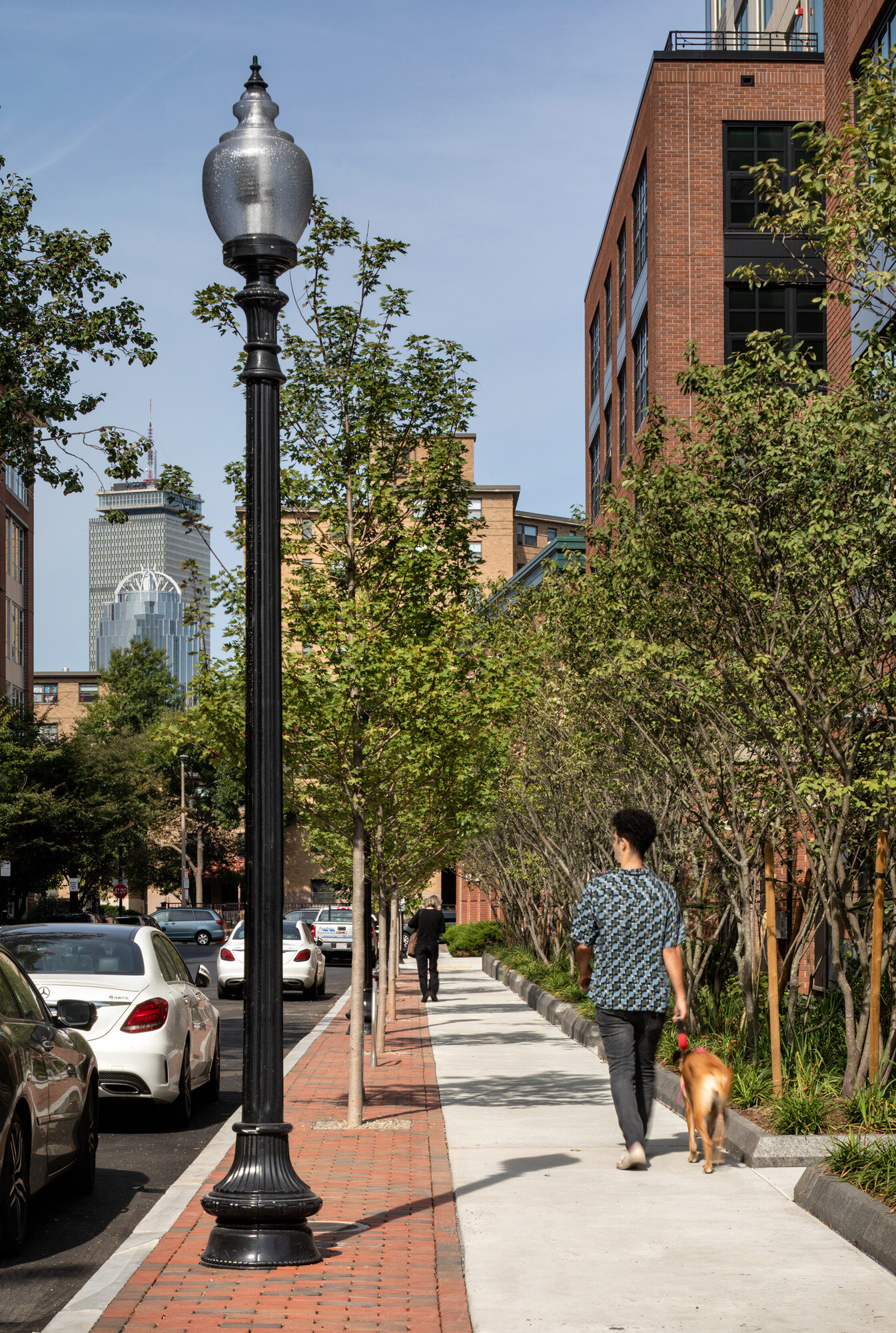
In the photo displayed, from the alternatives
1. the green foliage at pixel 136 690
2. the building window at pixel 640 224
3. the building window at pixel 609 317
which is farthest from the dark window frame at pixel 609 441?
the green foliage at pixel 136 690

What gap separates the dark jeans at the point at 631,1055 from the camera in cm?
820

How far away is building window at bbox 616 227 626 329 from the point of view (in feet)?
134

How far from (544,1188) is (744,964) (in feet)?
13.7

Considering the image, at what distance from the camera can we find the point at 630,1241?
6941mm

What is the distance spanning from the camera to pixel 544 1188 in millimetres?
8289

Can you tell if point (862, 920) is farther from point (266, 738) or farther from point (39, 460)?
point (39, 460)

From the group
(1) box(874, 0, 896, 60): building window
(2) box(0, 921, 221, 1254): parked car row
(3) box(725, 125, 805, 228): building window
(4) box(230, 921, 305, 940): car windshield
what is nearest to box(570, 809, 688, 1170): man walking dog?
(2) box(0, 921, 221, 1254): parked car row

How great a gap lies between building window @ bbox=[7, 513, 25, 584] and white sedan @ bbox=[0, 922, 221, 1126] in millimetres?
49474

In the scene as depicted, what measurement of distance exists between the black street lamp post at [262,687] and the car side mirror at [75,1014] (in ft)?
6.81

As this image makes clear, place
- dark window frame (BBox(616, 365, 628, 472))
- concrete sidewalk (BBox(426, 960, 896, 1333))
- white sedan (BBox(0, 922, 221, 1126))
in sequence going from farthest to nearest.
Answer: dark window frame (BBox(616, 365, 628, 472)), white sedan (BBox(0, 922, 221, 1126)), concrete sidewalk (BBox(426, 960, 896, 1333))

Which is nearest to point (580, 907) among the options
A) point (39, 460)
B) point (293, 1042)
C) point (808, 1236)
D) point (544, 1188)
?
point (544, 1188)

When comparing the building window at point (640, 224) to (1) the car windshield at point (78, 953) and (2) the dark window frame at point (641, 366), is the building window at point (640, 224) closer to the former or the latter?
(2) the dark window frame at point (641, 366)

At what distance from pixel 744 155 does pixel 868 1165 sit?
31728 millimetres

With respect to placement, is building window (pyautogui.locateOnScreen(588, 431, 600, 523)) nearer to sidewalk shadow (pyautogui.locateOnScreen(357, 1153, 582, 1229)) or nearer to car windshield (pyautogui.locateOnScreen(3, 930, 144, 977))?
car windshield (pyautogui.locateOnScreen(3, 930, 144, 977))
